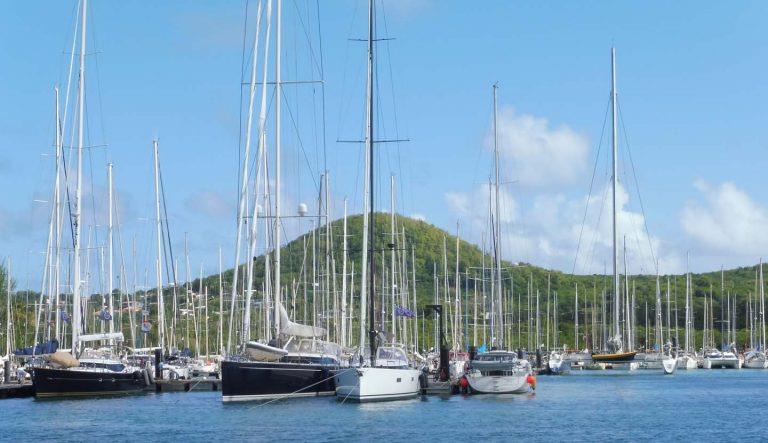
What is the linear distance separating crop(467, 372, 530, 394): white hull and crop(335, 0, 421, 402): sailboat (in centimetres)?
433

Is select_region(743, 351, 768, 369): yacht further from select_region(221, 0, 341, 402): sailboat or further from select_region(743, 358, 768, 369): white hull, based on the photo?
select_region(221, 0, 341, 402): sailboat

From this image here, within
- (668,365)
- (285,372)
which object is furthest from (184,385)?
(668,365)

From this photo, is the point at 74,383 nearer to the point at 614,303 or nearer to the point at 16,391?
the point at 16,391

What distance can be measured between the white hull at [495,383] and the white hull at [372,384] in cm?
650

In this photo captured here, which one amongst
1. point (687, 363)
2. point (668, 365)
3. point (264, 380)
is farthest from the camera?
point (687, 363)

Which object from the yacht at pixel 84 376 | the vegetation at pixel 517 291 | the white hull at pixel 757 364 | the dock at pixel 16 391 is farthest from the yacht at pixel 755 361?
the dock at pixel 16 391

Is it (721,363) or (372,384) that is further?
(721,363)

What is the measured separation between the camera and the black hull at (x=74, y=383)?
64562 millimetres

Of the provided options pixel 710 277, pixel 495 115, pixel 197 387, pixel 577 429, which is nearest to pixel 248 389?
pixel 577 429

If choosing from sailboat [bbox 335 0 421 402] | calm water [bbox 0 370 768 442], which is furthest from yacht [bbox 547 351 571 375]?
sailboat [bbox 335 0 421 402]

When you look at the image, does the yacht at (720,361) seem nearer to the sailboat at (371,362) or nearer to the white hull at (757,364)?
the white hull at (757,364)

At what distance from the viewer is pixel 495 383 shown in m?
66.5

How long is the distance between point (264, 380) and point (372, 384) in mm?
5223

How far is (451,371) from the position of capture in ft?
260
